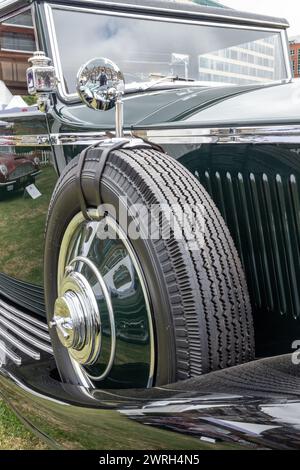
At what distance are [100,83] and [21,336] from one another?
47.7 inches

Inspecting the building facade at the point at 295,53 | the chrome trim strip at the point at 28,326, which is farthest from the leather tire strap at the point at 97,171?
the building facade at the point at 295,53

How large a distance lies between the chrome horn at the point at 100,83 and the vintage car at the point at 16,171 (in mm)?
738

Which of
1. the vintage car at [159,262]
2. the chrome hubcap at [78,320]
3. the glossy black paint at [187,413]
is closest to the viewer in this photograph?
the glossy black paint at [187,413]

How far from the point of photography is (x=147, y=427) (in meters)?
1.38

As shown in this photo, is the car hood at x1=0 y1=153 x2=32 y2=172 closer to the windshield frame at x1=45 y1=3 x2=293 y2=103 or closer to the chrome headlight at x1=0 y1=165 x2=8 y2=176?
the chrome headlight at x1=0 y1=165 x2=8 y2=176

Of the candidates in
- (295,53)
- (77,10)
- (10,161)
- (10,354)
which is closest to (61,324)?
(10,354)

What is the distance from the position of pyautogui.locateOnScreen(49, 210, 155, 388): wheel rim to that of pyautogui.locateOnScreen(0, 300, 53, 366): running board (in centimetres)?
35

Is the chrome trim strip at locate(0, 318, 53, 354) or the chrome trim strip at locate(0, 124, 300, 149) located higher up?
the chrome trim strip at locate(0, 124, 300, 149)

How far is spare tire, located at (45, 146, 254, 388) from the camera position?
1604 mm

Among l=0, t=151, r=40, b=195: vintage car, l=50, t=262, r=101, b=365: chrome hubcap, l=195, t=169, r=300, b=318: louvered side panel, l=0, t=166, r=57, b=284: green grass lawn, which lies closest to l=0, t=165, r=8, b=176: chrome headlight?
l=0, t=151, r=40, b=195: vintage car

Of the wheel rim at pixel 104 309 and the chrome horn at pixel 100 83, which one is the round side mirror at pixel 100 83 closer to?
the chrome horn at pixel 100 83

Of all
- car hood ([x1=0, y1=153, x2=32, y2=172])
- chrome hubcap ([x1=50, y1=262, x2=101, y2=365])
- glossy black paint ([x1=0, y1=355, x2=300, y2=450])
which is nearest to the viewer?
glossy black paint ([x1=0, y1=355, x2=300, y2=450])

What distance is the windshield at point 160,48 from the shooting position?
2.82 meters

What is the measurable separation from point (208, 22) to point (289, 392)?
246 cm
